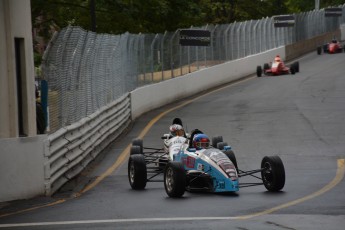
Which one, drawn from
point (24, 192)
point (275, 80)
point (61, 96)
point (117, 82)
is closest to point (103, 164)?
point (61, 96)

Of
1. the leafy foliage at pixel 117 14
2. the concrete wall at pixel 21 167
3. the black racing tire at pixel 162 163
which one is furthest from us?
the leafy foliage at pixel 117 14

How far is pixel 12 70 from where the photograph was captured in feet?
54.1

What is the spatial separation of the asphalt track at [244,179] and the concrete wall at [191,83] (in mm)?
543

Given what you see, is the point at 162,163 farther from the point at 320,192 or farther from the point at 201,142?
the point at 320,192

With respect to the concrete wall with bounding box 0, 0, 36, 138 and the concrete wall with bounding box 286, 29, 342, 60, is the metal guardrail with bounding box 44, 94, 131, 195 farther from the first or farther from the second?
the concrete wall with bounding box 286, 29, 342, 60

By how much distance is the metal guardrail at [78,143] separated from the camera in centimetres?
1716

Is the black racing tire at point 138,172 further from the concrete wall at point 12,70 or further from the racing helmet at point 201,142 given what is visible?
the concrete wall at point 12,70

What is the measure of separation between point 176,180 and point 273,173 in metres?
1.61

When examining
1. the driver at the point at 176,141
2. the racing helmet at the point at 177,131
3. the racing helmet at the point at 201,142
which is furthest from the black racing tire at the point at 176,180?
the racing helmet at the point at 177,131

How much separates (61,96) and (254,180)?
416 cm

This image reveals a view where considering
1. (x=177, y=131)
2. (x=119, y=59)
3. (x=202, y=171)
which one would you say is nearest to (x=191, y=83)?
(x=119, y=59)

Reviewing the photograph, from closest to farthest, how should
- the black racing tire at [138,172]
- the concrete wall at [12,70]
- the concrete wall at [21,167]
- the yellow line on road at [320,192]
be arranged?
the yellow line on road at [320,192] → the concrete wall at [21,167] → the concrete wall at [12,70] → the black racing tire at [138,172]

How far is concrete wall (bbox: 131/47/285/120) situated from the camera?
33.5 metres

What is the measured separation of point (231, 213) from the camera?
13781 millimetres
